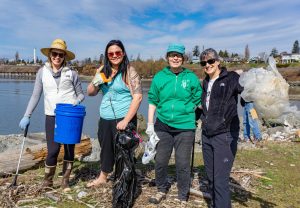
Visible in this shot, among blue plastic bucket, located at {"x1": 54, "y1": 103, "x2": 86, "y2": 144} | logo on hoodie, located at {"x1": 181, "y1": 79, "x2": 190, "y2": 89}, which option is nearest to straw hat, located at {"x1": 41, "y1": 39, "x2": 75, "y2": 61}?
blue plastic bucket, located at {"x1": 54, "y1": 103, "x2": 86, "y2": 144}

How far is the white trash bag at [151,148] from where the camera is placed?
14.6 ft

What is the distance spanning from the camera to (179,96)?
4.35 m

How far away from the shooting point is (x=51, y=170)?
4961mm

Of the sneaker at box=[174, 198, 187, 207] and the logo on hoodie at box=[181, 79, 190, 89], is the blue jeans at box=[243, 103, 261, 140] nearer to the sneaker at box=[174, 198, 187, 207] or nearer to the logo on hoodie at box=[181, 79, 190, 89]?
the sneaker at box=[174, 198, 187, 207]

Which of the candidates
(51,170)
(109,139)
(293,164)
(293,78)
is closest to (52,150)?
(51,170)

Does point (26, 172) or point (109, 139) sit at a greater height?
point (109, 139)

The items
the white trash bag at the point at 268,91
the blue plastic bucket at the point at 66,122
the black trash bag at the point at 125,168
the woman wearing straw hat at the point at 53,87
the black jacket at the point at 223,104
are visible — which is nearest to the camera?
the black jacket at the point at 223,104

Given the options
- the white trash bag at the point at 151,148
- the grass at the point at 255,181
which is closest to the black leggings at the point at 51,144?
the grass at the point at 255,181

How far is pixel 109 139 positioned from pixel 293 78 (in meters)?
71.5

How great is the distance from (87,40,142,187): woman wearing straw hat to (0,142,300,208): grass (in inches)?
36.4

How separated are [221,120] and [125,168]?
1.29 meters

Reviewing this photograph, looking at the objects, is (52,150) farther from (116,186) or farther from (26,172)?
(26,172)

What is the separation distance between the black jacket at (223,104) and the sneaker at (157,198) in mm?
1121

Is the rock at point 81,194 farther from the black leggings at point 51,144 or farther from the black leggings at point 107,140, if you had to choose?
the black leggings at point 51,144
